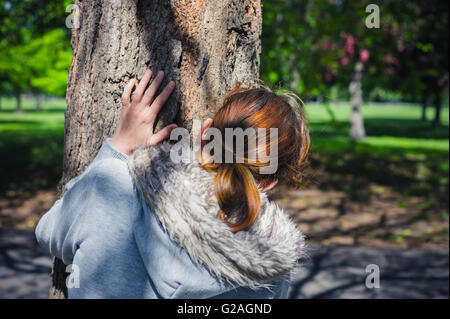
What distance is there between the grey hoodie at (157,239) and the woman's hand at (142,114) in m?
0.20

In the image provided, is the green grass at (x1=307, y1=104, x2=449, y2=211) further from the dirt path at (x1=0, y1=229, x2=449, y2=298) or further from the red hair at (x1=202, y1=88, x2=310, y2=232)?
the red hair at (x1=202, y1=88, x2=310, y2=232)

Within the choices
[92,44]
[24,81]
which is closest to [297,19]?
[92,44]

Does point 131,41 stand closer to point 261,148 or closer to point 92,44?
point 92,44

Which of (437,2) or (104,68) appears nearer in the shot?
(104,68)

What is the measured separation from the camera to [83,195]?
1.26m

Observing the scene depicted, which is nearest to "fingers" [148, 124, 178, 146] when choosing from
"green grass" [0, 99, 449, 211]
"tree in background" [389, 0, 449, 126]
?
"green grass" [0, 99, 449, 211]

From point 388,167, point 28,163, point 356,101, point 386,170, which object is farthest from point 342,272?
point 356,101

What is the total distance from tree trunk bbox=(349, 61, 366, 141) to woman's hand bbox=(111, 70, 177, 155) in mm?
14669

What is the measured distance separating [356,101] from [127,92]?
16022 mm

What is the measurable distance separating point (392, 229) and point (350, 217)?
0.81 metres

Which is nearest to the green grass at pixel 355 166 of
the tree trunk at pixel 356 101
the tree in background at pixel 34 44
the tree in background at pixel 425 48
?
the tree trunk at pixel 356 101

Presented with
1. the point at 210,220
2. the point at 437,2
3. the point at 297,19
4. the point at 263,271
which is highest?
the point at 437,2

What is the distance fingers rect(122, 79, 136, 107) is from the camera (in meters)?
1.60
